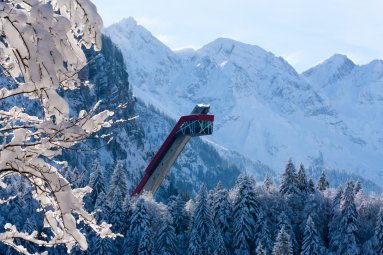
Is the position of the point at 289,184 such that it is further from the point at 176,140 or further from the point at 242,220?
the point at 176,140

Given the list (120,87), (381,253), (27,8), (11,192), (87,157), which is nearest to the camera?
(27,8)

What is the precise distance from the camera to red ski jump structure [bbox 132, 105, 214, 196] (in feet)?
189

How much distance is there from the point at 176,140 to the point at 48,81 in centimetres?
5585

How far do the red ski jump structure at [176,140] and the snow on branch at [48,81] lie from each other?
52.1 meters

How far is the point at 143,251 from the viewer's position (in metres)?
48.2

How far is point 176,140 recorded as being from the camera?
59906 millimetres

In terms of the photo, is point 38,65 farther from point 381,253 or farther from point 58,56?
point 381,253

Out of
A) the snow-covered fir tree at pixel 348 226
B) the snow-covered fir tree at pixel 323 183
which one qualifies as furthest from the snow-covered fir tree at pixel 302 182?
the snow-covered fir tree at pixel 323 183

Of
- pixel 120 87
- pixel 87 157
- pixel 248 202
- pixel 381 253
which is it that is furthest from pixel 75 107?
pixel 381 253

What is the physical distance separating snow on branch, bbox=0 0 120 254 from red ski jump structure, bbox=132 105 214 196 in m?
52.1

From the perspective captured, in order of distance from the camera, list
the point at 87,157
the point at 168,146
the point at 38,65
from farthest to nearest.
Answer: the point at 87,157 < the point at 168,146 < the point at 38,65

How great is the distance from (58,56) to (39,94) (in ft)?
1.17

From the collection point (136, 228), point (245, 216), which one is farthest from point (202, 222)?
point (136, 228)

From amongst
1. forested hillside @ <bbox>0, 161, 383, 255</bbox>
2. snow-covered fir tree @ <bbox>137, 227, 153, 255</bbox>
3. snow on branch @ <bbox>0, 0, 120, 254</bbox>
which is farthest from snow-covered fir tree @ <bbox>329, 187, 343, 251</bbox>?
snow on branch @ <bbox>0, 0, 120, 254</bbox>
